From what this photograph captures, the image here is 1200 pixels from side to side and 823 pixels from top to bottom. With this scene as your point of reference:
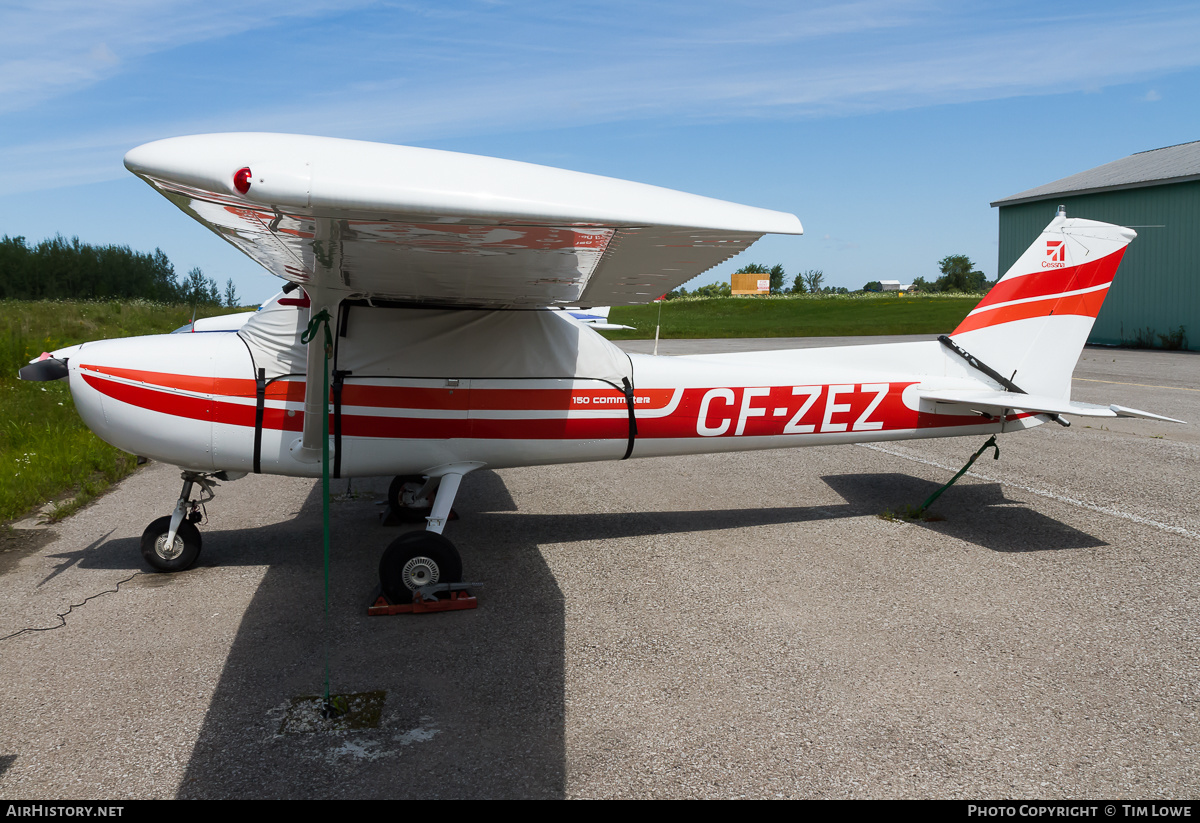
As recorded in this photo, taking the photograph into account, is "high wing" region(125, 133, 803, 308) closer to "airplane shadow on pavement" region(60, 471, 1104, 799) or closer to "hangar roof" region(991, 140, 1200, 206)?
"airplane shadow on pavement" region(60, 471, 1104, 799)

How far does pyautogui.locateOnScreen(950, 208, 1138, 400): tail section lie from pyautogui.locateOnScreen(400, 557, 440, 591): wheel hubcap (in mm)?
4515

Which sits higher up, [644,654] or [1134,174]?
[1134,174]

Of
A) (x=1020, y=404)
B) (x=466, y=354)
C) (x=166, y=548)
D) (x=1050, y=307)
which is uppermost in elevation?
(x=1050, y=307)

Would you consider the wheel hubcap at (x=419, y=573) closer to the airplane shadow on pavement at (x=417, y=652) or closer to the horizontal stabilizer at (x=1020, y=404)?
the airplane shadow on pavement at (x=417, y=652)

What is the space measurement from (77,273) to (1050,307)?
75.6m

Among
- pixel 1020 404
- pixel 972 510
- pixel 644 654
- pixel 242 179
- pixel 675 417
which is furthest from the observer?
pixel 972 510

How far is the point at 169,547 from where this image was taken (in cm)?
516

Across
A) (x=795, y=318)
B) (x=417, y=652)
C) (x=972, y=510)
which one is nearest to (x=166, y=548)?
(x=417, y=652)

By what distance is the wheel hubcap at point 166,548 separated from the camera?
516cm

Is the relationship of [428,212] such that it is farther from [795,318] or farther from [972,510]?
[795,318]

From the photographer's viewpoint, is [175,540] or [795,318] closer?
[175,540]
